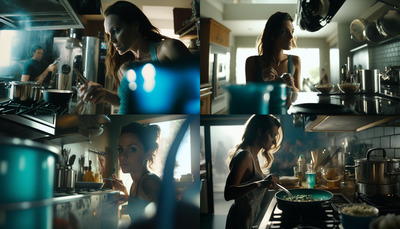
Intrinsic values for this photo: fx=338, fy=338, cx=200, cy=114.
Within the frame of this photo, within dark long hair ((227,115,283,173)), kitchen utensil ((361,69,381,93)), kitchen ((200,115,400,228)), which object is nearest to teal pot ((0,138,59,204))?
kitchen ((200,115,400,228))

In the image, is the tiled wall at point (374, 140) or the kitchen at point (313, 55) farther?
the tiled wall at point (374, 140)

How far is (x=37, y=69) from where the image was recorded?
52.0 inches

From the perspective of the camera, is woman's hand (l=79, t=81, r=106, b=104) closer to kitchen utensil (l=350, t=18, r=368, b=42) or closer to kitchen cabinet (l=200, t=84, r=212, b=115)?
kitchen cabinet (l=200, t=84, r=212, b=115)

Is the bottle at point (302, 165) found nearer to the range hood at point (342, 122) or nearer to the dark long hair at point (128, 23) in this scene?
the range hood at point (342, 122)

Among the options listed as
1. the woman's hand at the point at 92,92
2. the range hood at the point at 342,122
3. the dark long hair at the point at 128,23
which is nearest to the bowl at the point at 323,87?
the range hood at the point at 342,122

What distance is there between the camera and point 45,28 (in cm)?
133

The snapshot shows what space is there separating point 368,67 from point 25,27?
134cm

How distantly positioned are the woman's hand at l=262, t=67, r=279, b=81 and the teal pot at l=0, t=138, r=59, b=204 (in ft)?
2.99

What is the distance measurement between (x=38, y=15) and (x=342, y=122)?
1277 millimetres

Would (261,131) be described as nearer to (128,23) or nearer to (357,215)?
(357,215)

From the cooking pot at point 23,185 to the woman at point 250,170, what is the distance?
0.72 metres

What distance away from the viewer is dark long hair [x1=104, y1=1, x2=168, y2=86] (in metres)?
1.29

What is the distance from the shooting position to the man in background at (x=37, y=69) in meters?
1.31

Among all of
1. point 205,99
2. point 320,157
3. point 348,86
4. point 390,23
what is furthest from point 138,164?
point 390,23
